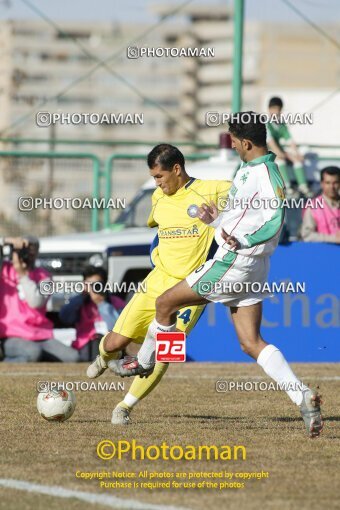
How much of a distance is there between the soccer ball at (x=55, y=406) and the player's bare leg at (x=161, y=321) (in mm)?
510

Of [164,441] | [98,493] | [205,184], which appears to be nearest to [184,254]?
[205,184]

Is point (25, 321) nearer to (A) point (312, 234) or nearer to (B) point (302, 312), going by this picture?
(B) point (302, 312)

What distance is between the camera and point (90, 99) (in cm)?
12488

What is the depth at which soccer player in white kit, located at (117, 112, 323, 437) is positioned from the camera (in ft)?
30.8

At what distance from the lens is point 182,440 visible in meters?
9.30

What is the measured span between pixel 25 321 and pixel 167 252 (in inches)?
214

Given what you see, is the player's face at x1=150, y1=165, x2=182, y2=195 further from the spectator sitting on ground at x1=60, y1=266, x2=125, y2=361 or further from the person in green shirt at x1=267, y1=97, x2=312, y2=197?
the person in green shirt at x1=267, y1=97, x2=312, y2=197

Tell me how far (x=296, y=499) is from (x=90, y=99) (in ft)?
389

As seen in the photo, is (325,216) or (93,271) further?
(325,216)

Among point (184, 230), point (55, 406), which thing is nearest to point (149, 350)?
point (55, 406)

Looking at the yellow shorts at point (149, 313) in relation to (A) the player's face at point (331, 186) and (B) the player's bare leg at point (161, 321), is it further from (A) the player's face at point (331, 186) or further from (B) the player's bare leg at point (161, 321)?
(A) the player's face at point (331, 186)

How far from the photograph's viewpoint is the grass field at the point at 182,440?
731 centimetres

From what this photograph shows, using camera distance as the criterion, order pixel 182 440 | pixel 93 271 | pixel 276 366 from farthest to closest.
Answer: pixel 93 271 < pixel 276 366 < pixel 182 440

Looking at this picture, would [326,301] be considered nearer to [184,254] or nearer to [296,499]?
[184,254]
